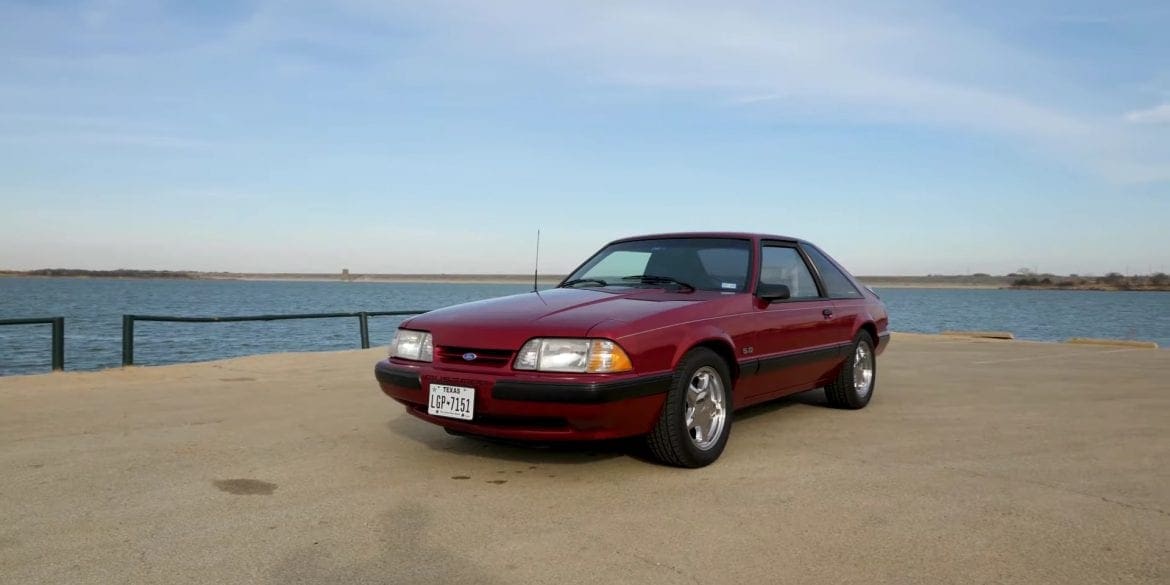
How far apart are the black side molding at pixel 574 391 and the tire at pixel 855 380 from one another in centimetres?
284

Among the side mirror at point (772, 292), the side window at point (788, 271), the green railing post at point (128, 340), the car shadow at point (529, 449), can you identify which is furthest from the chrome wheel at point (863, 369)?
the green railing post at point (128, 340)

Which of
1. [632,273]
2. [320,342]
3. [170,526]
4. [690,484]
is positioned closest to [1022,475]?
[690,484]

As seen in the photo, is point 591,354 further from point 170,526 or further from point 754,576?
point 170,526

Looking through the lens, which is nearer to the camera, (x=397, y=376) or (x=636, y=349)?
(x=636, y=349)

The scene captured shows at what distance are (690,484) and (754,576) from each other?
1.23m

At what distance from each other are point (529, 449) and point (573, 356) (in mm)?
1148

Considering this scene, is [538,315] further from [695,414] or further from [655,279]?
[655,279]

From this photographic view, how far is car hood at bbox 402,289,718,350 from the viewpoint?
415cm

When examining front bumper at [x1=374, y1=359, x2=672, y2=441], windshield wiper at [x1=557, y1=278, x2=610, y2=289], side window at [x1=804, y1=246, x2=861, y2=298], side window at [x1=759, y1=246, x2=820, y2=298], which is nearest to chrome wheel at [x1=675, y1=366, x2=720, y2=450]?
front bumper at [x1=374, y1=359, x2=672, y2=441]

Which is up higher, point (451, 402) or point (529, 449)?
point (451, 402)

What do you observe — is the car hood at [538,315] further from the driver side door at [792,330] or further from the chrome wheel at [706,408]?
the driver side door at [792,330]

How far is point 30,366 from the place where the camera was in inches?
665

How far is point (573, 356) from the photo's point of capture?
4.03 metres

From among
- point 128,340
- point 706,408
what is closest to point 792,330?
point 706,408
